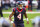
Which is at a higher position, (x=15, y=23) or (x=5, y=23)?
(x=5, y=23)

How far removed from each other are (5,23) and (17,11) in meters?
2.63

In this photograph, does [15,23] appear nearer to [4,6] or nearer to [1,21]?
[1,21]

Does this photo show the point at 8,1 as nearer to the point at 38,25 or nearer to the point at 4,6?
the point at 4,6

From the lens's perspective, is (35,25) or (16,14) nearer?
(35,25)

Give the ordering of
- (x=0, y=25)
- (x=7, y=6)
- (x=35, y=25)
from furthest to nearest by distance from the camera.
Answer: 1. (x=7, y=6)
2. (x=0, y=25)
3. (x=35, y=25)

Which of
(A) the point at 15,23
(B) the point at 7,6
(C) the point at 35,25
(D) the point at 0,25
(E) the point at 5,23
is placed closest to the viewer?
(C) the point at 35,25

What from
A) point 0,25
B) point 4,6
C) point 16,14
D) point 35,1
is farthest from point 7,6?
point 0,25

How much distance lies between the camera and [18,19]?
22.4ft

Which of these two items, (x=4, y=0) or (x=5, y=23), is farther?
(x=4, y=0)

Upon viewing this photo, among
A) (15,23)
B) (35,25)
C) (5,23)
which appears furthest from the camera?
(15,23)

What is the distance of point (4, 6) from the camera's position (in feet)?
72.3

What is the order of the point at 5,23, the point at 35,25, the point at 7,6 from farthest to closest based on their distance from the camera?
1. the point at 7,6
2. the point at 5,23
3. the point at 35,25

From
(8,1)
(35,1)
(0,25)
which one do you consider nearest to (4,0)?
(8,1)

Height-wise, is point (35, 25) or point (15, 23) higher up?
point (35, 25)
